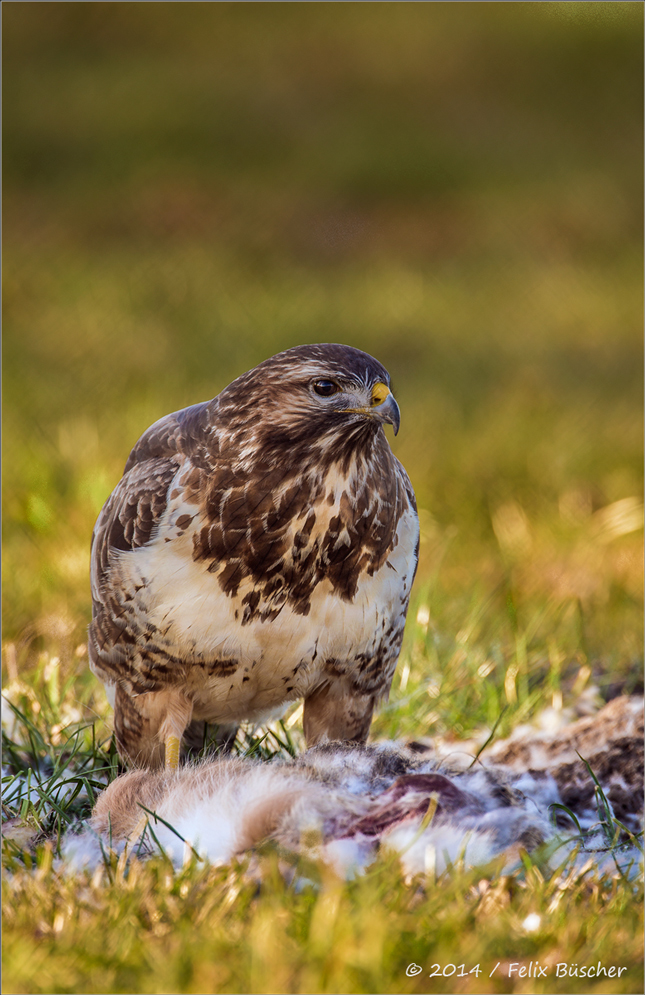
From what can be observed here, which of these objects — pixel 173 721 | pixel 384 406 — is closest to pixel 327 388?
pixel 384 406

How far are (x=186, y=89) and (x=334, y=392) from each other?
1403cm

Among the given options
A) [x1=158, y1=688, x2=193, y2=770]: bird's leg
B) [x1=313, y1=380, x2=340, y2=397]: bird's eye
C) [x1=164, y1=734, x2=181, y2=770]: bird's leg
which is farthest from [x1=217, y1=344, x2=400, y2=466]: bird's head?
[x1=164, y1=734, x2=181, y2=770]: bird's leg

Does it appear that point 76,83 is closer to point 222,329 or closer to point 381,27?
point 381,27

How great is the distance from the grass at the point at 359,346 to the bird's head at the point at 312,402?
1.04 m

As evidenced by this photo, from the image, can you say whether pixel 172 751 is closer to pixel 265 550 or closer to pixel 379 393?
pixel 265 550

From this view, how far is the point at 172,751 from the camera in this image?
3121 mm

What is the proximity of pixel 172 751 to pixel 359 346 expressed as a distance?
275 inches

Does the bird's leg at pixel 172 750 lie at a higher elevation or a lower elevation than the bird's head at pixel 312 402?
lower

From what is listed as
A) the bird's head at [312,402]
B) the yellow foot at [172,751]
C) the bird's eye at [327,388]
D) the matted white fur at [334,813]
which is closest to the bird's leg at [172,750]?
the yellow foot at [172,751]

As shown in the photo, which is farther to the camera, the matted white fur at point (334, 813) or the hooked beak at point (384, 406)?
the hooked beak at point (384, 406)

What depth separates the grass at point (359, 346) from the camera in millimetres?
2209

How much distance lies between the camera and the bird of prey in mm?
2867

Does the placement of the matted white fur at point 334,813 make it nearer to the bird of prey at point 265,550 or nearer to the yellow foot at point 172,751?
the yellow foot at point 172,751

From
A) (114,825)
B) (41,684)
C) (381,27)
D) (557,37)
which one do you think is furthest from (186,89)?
(114,825)
